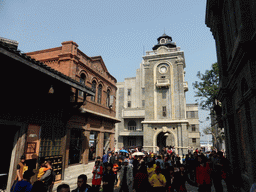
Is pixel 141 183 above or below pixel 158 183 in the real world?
below

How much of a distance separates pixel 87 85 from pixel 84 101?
4.00 metres

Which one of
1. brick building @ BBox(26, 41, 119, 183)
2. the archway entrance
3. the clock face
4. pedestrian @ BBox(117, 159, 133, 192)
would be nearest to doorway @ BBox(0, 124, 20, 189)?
brick building @ BBox(26, 41, 119, 183)

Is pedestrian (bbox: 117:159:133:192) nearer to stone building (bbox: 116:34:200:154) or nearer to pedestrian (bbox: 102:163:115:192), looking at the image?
pedestrian (bbox: 102:163:115:192)

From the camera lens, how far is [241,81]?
7.85 metres

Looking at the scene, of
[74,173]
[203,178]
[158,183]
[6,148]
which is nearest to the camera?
[158,183]

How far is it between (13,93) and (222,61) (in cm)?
1266

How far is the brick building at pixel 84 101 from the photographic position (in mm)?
13094

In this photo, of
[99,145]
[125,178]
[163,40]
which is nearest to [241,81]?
[125,178]

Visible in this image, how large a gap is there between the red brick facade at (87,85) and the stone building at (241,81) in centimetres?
990

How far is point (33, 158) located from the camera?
9.23 meters

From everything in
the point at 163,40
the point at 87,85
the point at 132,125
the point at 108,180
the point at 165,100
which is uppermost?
the point at 163,40

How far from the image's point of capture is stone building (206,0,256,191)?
20.3ft

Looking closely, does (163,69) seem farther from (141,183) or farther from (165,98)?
(141,183)

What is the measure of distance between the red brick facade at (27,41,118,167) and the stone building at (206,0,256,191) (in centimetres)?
990
